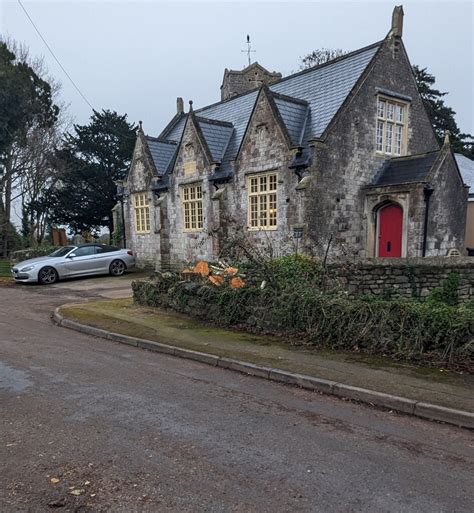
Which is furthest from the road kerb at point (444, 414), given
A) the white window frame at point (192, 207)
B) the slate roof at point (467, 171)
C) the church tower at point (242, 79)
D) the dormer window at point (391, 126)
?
the church tower at point (242, 79)

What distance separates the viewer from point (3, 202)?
27688mm

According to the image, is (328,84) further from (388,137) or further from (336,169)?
(336,169)

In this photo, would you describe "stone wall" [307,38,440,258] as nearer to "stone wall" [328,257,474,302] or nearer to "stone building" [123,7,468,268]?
"stone building" [123,7,468,268]

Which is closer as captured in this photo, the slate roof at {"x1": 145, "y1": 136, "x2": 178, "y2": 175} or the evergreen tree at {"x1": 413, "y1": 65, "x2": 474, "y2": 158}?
the slate roof at {"x1": 145, "y1": 136, "x2": 178, "y2": 175}

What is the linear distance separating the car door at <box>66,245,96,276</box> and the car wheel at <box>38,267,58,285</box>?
0.60m

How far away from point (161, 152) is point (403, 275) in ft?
55.1

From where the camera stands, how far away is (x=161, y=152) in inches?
920

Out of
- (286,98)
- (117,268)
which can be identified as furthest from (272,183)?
(117,268)

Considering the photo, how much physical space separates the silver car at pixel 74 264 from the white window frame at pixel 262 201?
666cm

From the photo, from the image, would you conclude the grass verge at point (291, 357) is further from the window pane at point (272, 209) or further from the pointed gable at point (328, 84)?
the pointed gable at point (328, 84)

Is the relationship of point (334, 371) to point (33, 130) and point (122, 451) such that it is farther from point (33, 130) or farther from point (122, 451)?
point (33, 130)

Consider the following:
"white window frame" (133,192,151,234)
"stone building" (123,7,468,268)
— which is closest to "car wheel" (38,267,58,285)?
"stone building" (123,7,468,268)

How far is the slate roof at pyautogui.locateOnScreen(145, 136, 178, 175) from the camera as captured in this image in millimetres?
22688

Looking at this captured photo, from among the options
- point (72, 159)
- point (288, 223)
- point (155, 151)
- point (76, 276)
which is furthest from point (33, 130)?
point (288, 223)
